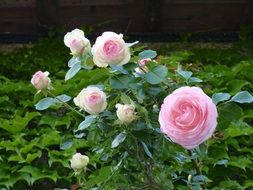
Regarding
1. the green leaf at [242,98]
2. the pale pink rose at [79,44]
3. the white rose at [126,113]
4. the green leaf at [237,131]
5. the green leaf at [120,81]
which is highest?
the pale pink rose at [79,44]

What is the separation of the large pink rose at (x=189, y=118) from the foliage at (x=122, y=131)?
0.17 metres

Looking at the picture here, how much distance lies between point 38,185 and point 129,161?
1.19m

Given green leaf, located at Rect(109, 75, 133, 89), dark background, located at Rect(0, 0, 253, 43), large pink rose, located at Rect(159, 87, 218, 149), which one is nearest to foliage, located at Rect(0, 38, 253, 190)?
green leaf, located at Rect(109, 75, 133, 89)

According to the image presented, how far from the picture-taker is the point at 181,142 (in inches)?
63.8

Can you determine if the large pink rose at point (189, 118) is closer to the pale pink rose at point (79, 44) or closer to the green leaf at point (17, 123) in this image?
the pale pink rose at point (79, 44)

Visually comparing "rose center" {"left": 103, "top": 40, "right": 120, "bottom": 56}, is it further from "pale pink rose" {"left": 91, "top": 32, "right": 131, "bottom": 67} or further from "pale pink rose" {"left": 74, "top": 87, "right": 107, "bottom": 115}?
"pale pink rose" {"left": 74, "top": 87, "right": 107, "bottom": 115}

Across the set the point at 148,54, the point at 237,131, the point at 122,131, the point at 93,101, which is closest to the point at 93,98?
the point at 93,101

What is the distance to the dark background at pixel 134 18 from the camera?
6.21 meters

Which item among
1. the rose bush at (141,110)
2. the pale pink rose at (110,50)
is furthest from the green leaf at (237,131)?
the pale pink rose at (110,50)

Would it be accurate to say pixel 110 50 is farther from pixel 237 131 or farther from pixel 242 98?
pixel 237 131

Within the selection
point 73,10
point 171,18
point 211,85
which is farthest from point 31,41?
point 211,85

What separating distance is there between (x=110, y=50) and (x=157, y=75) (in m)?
0.16

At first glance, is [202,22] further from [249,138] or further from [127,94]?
[127,94]

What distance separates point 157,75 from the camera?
5.89ft
